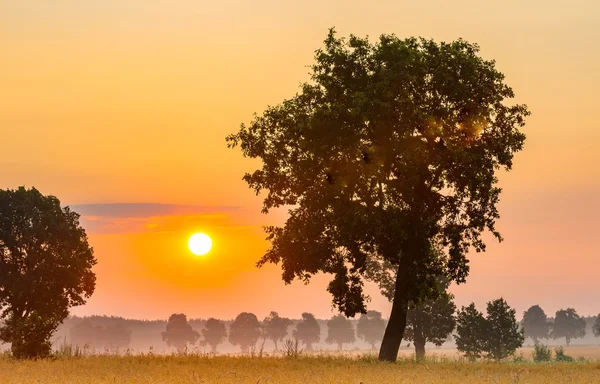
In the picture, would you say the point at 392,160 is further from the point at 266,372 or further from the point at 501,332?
the point at 501,332

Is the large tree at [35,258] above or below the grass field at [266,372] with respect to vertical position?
above

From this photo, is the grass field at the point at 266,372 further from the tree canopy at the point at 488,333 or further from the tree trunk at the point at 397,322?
the tree canopy at the point at 488,333

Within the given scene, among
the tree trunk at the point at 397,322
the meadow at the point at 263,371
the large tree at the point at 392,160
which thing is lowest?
the meadow at the point at 263,371

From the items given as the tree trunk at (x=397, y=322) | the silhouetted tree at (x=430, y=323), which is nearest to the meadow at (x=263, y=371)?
the tree trunk at (x=397, y=322)

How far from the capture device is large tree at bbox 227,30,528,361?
33469 millimetres

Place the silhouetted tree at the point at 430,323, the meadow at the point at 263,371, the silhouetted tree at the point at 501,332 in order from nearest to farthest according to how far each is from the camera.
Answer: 1. the meadow at the point at 263,371
2. the silhouetted tree at the point at 430,323
3. the silhouetted tree at the point at 501,332

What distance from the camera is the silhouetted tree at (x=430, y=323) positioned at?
74.8 m

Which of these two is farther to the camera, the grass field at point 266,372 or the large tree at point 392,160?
the large tree at point 392,160

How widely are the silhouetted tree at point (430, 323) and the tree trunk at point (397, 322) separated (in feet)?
128

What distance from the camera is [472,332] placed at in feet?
313

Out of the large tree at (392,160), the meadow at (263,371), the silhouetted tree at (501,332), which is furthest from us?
the silhouetted tree at (501,332)

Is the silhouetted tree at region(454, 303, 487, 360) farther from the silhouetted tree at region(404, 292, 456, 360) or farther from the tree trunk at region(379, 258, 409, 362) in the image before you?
the tree trunk at region(379, 258, 409, 362)

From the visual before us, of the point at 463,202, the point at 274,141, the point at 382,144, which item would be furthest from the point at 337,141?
the point at 463,202

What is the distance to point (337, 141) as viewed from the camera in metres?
34.4
